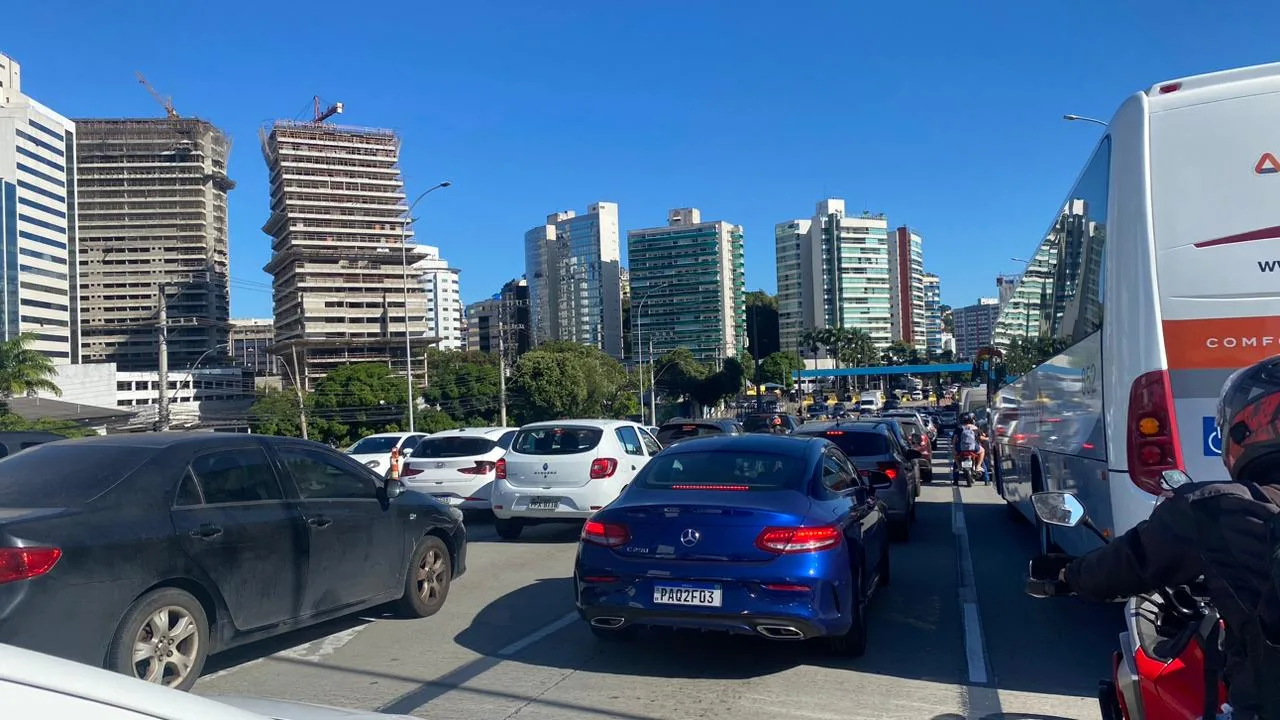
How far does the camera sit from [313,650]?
6.91 metres

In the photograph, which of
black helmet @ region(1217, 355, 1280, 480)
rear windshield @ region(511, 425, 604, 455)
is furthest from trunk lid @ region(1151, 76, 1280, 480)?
rear windshield @ region(511, 425, 604, 455)

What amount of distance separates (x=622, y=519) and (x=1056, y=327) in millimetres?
4781

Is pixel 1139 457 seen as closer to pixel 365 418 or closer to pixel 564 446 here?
pixel 564 446

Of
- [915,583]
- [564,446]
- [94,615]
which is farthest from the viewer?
[564,446]

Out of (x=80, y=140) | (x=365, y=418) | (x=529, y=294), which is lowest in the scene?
(x=365, y=418)

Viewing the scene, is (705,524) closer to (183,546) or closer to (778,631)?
(778,631)

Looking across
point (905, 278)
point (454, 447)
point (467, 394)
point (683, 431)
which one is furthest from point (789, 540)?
point (905, 278)

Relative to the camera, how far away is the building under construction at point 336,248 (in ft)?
476

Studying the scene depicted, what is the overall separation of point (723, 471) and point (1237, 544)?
16.2 feet

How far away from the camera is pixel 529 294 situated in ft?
550

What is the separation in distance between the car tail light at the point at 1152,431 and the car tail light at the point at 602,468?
7277 mm

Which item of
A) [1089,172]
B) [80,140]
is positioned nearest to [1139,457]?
[1089,172]

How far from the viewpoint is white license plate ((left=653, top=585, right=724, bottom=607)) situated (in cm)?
592

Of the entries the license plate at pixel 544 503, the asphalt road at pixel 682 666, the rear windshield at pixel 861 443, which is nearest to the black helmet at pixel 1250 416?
the asphalt road at pixel 682 666
